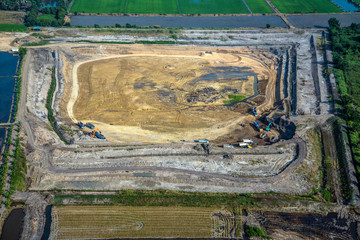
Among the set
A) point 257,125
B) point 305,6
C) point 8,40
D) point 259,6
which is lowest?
point 257,125

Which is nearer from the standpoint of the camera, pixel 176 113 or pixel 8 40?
pixel 176 113

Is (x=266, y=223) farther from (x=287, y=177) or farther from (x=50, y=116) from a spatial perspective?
(x=50, y=116)

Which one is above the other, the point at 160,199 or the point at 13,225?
the point at 160,199

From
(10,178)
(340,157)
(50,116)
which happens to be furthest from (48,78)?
(340,157)

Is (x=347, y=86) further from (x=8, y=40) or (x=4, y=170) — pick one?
(x=8, y=40)

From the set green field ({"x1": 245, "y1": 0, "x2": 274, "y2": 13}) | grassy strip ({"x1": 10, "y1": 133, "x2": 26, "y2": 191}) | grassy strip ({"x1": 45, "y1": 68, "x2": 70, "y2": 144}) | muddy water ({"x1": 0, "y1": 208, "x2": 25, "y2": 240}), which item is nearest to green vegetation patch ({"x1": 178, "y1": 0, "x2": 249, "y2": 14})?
green field ({"x1": 245, "y1": 0, "x2": 274, "y2": 13})

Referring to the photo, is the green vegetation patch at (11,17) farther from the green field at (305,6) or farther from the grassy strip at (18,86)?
the green field at (305,6)

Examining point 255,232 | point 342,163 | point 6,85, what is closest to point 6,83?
point 6,85
